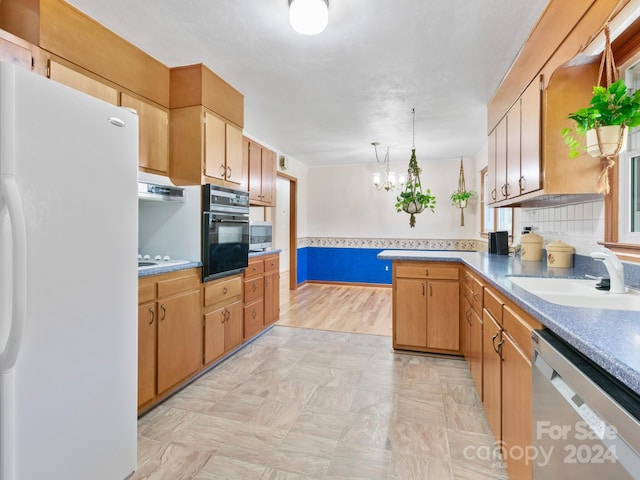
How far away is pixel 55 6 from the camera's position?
1.82m

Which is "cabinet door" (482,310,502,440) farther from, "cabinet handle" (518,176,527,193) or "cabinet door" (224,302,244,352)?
"cabinet door" (224,302,244,352)

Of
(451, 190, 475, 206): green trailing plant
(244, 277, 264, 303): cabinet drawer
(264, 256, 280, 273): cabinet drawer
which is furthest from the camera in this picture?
(451, 190, 475, 206): green trailing plant

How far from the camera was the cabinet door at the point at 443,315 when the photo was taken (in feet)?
9.78

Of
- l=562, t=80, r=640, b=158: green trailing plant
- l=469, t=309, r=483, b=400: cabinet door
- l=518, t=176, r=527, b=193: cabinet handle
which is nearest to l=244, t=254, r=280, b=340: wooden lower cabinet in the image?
l=469, t=309, r=483, b=400: cabinet door

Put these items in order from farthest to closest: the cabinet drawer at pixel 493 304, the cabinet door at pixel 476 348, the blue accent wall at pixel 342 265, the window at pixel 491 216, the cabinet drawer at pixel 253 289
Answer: the blue accent wall at pixel 342 265 → the window at pixel 491 216 → the cabinet drawer at pixel 253 289 → the cabinet door at pixel 476 348 → the cabinet drawer at pixel 493 304

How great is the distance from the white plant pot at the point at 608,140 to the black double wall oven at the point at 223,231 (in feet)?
7.89

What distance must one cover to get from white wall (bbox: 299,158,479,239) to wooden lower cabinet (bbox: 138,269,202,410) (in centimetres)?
465

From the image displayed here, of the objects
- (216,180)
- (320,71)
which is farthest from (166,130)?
(320,71)

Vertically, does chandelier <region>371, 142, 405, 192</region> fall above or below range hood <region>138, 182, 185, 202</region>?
above

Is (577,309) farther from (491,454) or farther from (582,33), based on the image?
(582,33)

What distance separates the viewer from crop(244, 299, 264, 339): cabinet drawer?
10.8ft

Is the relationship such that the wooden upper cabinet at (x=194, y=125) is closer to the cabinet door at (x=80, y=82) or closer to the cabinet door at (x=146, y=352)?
the cabinet door at (x=80, y=82)

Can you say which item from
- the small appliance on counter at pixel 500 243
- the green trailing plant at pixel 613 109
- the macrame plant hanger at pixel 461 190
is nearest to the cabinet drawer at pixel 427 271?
the small appliance on counter at pixel 500 243

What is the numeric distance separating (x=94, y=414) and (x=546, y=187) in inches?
99.9
